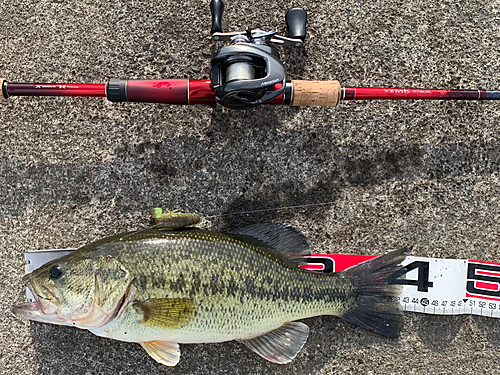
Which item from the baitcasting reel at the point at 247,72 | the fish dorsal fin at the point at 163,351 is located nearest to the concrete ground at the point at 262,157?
the fish dorsal fin at the point at 163,351

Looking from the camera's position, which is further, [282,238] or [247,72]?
[282,238]

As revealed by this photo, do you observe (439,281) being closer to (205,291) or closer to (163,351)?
(205,291)

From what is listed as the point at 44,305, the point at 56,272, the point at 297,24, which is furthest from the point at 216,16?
the point at 44,305

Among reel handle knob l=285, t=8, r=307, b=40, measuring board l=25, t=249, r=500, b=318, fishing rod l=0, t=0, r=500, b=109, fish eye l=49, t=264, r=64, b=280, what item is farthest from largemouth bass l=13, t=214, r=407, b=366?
reel handle knob l=285, t=8, r=307, b=40

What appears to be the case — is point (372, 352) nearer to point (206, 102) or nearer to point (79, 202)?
point (206, 102)

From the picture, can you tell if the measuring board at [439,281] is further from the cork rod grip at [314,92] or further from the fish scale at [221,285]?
the cork rod grip at [314,92]

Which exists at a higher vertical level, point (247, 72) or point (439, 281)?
point (247, 72)
